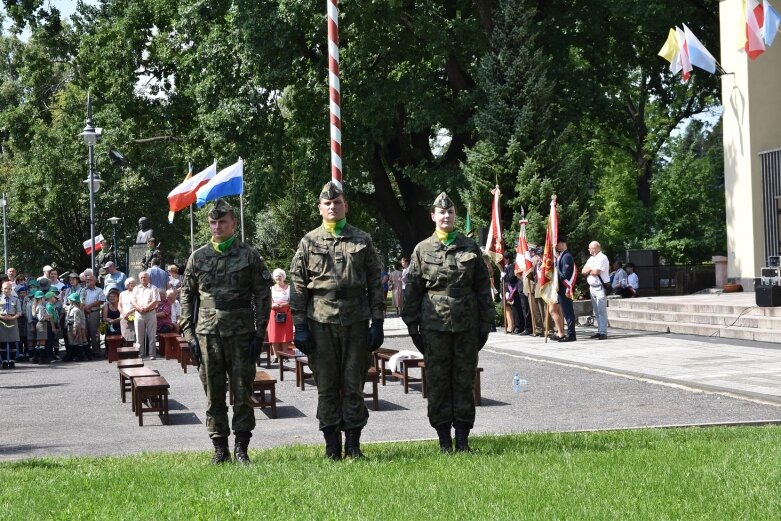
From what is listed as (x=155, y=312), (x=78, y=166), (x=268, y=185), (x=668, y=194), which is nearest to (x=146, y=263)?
(x=155, y=312)

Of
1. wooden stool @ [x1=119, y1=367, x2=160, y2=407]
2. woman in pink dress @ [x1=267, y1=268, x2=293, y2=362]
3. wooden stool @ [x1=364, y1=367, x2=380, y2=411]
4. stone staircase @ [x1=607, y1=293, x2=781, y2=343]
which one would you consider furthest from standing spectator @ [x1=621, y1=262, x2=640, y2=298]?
wooden stool @ [x1=364, y1=367, x2=380, y2=411]

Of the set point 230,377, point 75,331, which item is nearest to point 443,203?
point 230,377

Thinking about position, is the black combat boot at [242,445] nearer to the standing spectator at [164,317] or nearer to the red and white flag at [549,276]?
the red and white flag at [549,276]

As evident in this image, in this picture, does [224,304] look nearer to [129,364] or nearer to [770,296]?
[129,364]

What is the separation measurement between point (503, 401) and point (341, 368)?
5148mm

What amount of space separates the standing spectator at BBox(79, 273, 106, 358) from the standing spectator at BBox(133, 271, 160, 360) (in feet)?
4.78

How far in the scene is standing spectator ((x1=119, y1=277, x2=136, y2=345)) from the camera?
879 inches

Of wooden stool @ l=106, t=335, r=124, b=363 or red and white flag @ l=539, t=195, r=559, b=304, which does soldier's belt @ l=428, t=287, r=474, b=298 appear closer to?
red and white flag @ l=539, t=195, r=559, b=304

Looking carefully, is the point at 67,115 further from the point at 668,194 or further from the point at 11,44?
the point at 11,44

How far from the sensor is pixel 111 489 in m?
7.48

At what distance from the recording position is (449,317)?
8891 mm

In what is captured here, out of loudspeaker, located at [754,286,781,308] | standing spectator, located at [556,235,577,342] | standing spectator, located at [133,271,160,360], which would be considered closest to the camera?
loudspeaker, located at [754,286,781,308]

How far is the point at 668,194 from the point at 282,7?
1663cm

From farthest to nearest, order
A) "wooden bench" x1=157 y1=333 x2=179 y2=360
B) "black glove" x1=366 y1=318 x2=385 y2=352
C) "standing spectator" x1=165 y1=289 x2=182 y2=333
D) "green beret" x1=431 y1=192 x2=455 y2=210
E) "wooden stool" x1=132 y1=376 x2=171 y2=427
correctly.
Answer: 1. "standing spectator" x1=165 y1=289 x2=182 y2=333
2. "wooden bench" x1=157 y1=333 x2=179 y2=360
3. "wooden stool" x1=132 y1=376 x2=171 y2=427
4. "green beret" x1=431 y1=192 x2=455 y2=210
5. "black glove" x1=366 y1=318 x2=385 y2=352
